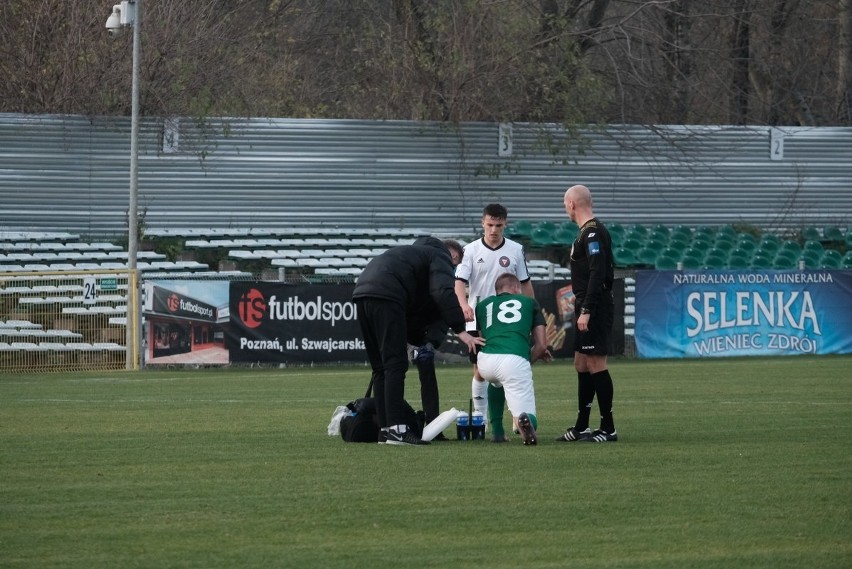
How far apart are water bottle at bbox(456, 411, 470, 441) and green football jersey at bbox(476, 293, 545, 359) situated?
0.78m

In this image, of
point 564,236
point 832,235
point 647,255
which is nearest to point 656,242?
point 647,255

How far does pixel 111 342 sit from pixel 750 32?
26.2 m

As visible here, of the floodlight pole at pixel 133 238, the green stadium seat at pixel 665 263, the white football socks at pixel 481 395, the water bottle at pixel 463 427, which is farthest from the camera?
the green stadium seat at pixel 665 263

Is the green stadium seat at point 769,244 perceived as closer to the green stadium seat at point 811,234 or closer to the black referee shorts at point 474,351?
the green stadium seat at point 811,234

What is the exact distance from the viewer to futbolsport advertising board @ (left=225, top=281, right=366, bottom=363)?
22.2 m

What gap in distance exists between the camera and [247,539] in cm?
649

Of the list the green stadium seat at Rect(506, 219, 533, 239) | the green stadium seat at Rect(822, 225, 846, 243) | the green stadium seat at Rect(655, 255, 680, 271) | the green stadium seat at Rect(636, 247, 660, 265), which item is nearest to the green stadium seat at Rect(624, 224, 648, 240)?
the green stadium seat at Rect(636, 247, 660, 265)

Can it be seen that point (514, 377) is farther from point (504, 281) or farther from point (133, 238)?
point (133, 238)

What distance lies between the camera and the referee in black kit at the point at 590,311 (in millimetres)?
10617

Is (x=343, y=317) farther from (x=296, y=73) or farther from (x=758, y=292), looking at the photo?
(x=296, y=73)

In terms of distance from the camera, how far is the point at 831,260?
3134cm

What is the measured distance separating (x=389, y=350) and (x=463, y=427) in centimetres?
121

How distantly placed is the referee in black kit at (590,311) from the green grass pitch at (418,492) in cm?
29

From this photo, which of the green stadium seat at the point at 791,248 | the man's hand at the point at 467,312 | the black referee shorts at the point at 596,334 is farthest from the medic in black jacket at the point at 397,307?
the green stadium seat at the point at 791,248
